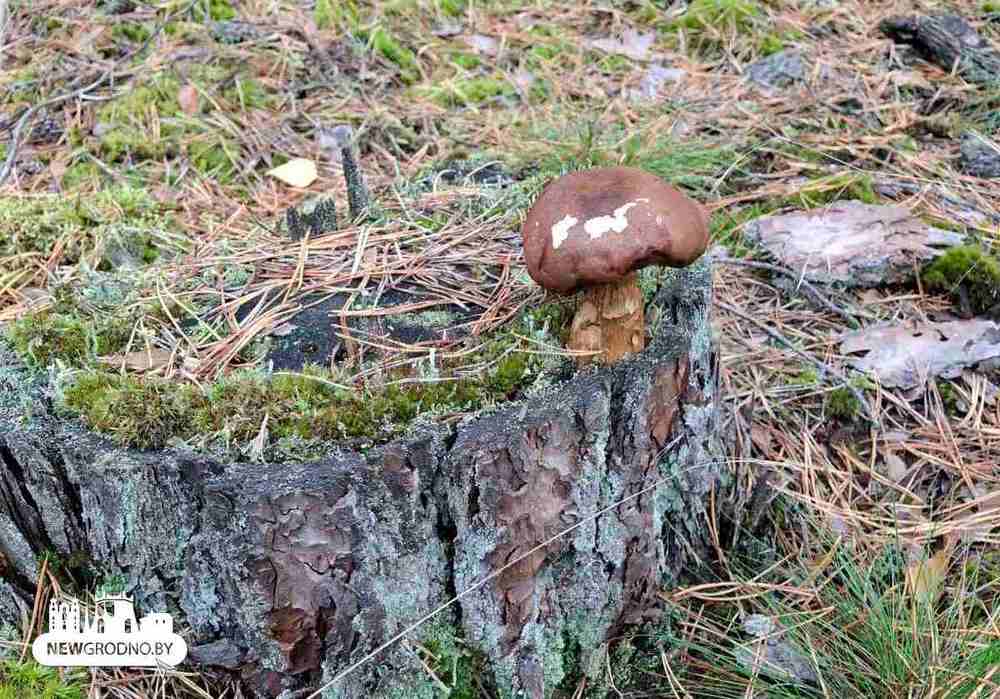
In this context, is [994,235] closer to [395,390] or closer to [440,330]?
[440,330]

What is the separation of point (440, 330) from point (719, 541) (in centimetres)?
97

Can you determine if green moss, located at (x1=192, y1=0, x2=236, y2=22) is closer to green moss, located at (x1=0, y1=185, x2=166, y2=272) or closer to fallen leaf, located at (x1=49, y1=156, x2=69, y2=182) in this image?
fallen leaf, located at (x1=49, y1=156, x2=69, y2=182)

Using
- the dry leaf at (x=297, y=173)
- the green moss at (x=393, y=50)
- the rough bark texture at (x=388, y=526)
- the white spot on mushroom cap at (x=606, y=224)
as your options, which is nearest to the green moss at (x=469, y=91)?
the green moss at (x=393, y=50)

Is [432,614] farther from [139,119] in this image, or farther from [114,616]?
[139,119]

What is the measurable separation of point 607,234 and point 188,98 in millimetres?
2728

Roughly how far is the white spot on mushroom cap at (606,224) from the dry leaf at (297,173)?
73.7 inches

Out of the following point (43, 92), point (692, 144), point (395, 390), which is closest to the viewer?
point (395, 390)

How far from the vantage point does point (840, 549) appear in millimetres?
2314

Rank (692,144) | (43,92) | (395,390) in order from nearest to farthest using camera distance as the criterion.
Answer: (395,390) < (692,144) < (43,92)

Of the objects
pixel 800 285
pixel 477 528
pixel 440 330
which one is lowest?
pixel 800 285

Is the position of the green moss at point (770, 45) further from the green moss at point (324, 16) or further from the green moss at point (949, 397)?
the green moss at point (949, 397)

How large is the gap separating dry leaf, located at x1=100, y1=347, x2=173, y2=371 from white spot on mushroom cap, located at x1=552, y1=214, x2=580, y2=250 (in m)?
0.90

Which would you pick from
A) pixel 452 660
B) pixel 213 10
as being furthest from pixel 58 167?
pixel 452 660

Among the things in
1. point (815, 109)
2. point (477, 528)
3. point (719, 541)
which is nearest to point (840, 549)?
point (719, 541)
